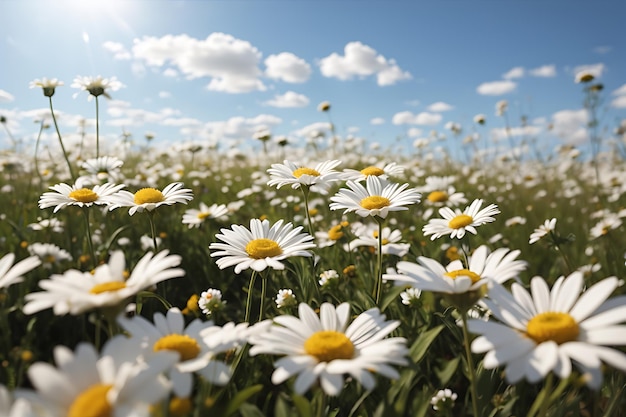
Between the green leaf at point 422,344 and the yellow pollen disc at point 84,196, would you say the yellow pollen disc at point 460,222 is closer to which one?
the green leaf at point 422,344

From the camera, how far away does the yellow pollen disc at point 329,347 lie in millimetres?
853

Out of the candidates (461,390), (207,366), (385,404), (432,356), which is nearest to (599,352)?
(385,404)

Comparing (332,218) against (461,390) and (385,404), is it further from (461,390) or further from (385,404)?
(385,404)

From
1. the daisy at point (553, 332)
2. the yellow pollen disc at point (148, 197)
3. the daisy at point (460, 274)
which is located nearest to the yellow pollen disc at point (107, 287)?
the daisy at point (460, 274)

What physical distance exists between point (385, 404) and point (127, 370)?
0.50 metres

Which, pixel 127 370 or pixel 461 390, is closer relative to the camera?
pixel 127 370

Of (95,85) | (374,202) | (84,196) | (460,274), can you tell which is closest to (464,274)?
(460,274)

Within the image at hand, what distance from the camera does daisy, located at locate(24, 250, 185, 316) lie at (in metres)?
0.74

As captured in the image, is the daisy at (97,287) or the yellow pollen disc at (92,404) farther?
the daisy at (97,287)

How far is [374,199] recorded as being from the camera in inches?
59.6

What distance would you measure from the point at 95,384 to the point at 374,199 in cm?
105

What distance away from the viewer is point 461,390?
5.56 feet

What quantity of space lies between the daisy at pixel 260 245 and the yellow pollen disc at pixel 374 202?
0.85 feet

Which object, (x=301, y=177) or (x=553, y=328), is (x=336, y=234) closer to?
(x=301, y=177)
